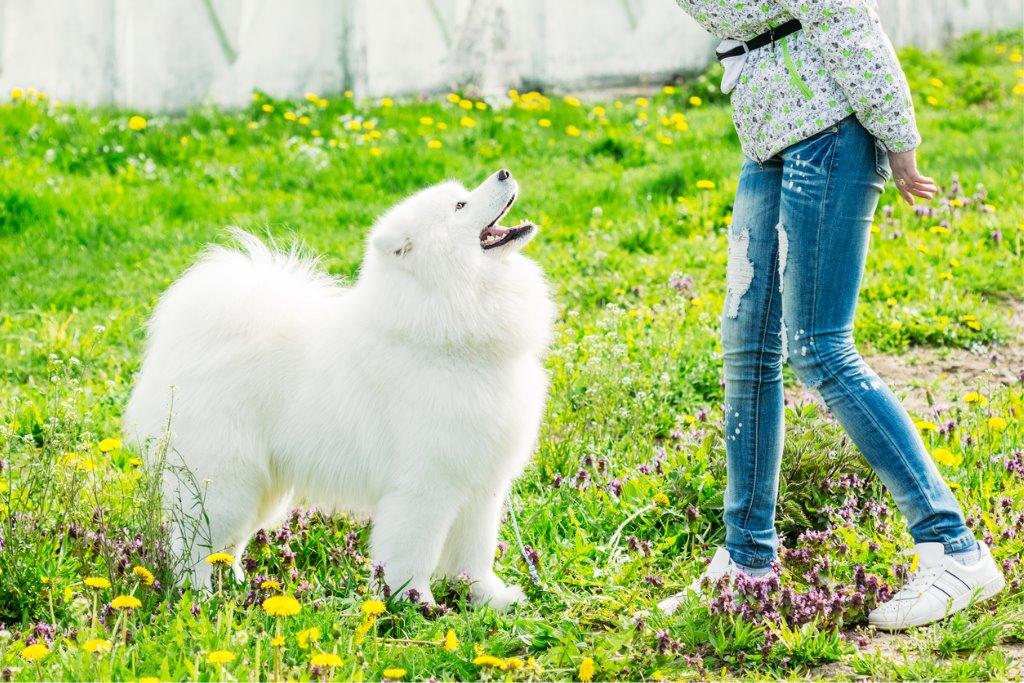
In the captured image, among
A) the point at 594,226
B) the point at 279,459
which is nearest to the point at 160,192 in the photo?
the point at 594,226

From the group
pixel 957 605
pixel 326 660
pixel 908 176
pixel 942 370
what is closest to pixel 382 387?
pixel 326 660

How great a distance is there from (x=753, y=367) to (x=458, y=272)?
81 centimetres

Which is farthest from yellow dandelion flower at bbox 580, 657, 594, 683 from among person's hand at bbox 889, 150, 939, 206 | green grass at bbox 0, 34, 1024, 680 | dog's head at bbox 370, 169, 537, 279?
person's hand at bbox 889, 150, 939, 206

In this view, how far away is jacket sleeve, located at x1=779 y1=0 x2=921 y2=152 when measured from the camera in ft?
8.83

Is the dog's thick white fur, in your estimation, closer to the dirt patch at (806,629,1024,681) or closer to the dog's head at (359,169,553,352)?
the dog's head at (359,169,553,352)

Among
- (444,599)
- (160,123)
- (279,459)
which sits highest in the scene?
(160,123)

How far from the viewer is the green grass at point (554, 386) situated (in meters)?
2.89

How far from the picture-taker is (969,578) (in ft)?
9.53

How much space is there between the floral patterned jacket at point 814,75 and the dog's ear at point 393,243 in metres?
0.92

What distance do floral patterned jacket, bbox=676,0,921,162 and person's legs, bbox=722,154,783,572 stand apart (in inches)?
5.6

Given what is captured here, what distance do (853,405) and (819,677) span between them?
2.18 ft

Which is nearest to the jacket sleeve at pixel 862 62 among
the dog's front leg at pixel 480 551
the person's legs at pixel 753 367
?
the person's legs at pixel 753 367

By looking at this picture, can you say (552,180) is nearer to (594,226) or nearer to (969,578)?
(594,226)

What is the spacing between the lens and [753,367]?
300 cm
